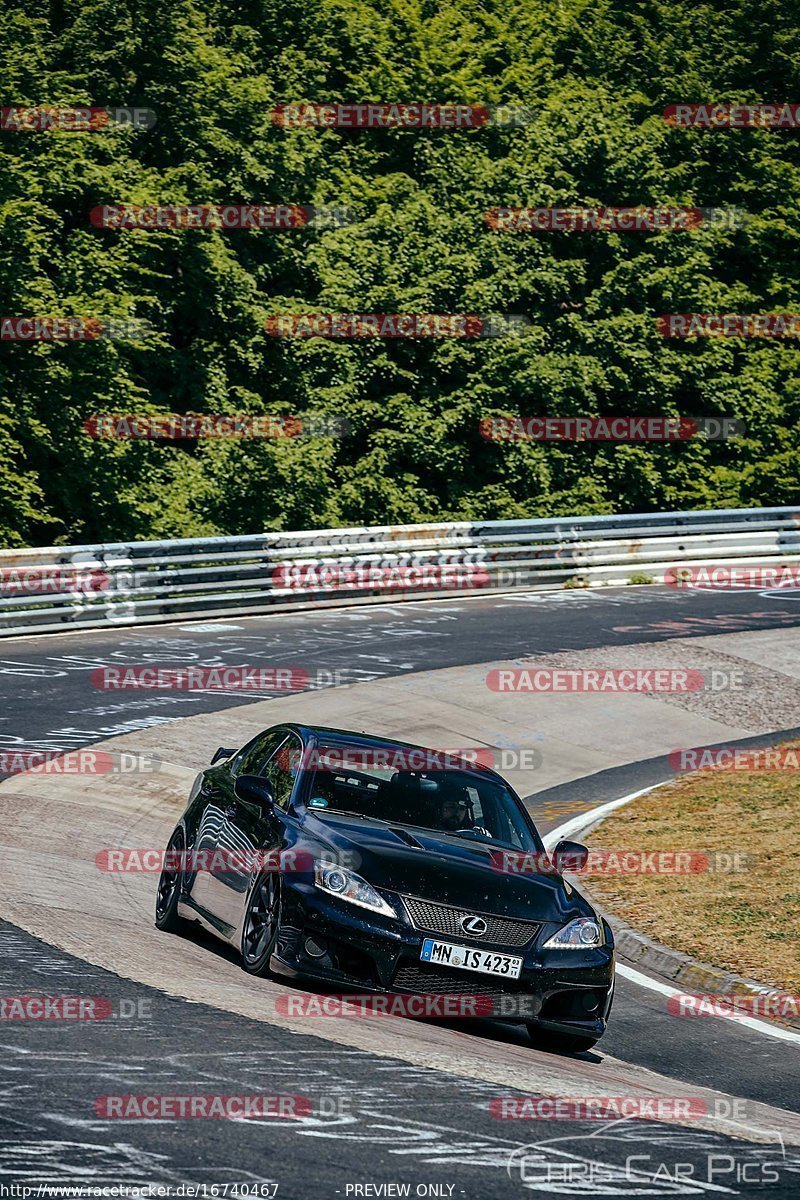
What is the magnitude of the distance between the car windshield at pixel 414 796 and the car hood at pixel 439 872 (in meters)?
0.26

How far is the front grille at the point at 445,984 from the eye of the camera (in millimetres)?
8359

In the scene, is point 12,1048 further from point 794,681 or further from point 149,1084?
point 794,681

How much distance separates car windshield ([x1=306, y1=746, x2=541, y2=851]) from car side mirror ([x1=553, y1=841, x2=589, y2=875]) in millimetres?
134

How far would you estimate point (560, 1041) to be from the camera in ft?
28.9

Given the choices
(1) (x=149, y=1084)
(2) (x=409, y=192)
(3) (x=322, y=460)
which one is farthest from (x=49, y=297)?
(1) (x=149, y=1084)

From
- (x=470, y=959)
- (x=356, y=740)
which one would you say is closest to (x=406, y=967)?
(x=470, y=959)

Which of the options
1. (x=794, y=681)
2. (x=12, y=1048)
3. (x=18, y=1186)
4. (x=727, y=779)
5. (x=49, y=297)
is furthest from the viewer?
(x=49, y=297)

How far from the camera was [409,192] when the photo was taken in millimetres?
42375

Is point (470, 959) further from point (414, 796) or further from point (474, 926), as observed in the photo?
point (414, 796)

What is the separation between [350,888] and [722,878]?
231 inches

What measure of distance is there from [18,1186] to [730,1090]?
4.67 m

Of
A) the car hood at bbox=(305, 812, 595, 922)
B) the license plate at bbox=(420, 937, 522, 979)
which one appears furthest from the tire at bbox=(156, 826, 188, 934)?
the license plate at bbox=(420, 937, 522, 979)

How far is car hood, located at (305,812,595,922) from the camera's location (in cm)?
862

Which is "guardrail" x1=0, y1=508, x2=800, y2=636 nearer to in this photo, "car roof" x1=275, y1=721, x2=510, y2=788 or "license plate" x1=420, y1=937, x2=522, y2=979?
"car roof" x1=275, y1=721, x2=510, y2=788
